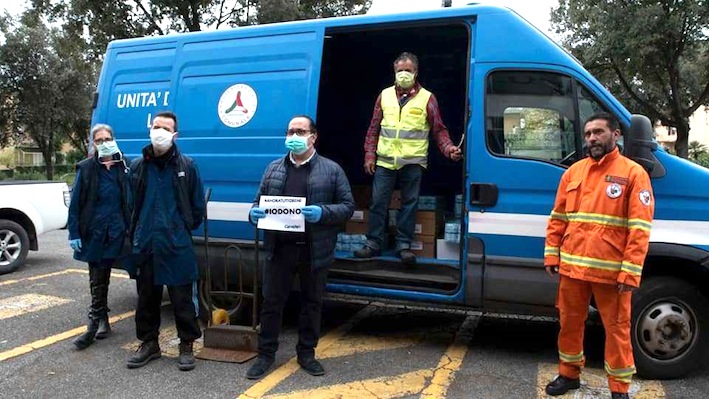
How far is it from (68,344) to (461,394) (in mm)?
3276

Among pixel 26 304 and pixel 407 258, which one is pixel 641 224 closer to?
pixel 407 258

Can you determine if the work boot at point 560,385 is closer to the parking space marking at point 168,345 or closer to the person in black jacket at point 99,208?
the parking space marking at point 168,345

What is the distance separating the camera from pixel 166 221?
417 centimetres

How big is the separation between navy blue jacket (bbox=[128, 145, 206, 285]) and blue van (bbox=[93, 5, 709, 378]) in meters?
0.76

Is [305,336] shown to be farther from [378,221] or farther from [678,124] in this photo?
[678,124]

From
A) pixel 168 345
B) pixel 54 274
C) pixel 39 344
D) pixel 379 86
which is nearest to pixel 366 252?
pixel 168 345

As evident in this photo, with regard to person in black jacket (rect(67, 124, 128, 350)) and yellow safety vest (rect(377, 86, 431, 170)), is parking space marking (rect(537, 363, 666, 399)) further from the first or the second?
person in black jacket (rect(67, 124, 128, 350))

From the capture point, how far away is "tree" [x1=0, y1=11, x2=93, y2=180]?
2052cm

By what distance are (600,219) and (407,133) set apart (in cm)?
190

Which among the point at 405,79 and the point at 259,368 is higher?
the point at 405,79

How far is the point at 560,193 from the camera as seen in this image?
3.71 metres

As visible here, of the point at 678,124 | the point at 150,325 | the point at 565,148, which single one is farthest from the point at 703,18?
the point at 150,325

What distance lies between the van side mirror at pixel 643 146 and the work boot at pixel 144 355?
375 centimetres

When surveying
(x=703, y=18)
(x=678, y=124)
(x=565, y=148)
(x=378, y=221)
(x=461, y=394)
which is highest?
(x=703, y=18)
